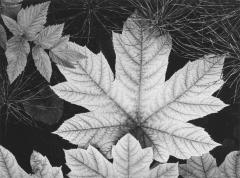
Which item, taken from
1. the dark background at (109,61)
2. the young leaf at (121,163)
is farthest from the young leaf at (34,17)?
the young leaf at (121,163)

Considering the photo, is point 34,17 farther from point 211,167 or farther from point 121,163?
point 211,167

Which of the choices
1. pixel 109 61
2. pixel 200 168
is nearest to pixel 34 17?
pixel 109 61

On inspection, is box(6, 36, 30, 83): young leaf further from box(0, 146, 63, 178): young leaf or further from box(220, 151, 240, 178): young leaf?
box(220, 151, 240, 178): young leaf

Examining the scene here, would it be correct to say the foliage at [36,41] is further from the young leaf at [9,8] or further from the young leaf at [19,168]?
the young leaf at [19,168]

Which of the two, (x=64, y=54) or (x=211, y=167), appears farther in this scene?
(x=211, y=167)

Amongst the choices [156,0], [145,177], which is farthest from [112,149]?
[156,0]

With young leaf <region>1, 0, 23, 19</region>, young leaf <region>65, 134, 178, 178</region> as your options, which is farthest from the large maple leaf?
young leaf <region>1, 0, 23, 19</region>

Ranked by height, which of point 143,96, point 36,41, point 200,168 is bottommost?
point 200,168
